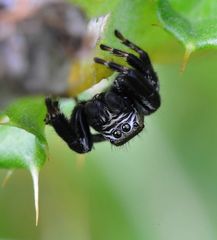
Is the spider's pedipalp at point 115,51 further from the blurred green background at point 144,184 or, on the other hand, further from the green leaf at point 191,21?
the blurred green background at point 144,184

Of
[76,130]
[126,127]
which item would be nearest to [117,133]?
[126,127]

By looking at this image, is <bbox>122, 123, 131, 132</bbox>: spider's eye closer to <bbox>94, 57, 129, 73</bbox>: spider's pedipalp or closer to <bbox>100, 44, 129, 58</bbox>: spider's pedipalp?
<bbox>94, 57, 129, 73</bbox>: spider's pedipalp

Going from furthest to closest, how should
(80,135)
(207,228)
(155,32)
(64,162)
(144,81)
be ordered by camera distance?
(207,228), (64,162), (80,135), (144,81), (155,32)

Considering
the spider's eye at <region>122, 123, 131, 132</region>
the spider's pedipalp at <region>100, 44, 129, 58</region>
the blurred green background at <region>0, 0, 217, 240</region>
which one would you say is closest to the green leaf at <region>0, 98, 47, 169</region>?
the spider's pedipalp at <region>100, 44, 129, 58</region>

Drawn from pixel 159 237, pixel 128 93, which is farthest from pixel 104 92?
pixel 159 237

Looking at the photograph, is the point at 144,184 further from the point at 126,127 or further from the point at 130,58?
the point at 130,58

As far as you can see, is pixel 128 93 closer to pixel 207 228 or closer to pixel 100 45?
pixel 100 45

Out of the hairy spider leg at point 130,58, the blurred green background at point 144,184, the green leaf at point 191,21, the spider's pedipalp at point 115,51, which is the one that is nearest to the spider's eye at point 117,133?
the hairy spider leg at point 130,58

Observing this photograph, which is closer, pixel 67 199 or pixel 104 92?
pixel 104 92

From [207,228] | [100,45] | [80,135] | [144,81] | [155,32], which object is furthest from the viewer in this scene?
[207,228]
